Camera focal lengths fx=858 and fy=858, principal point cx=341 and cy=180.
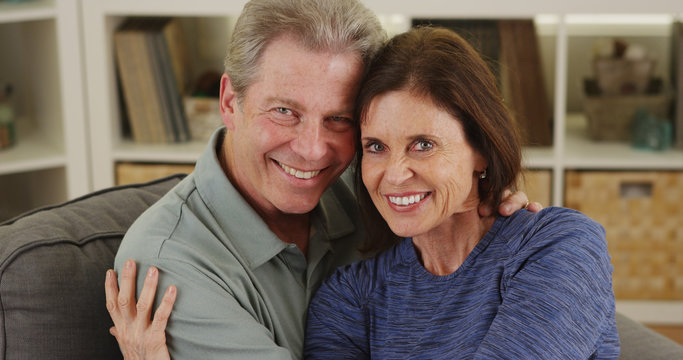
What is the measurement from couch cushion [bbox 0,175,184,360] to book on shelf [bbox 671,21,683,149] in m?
1.93

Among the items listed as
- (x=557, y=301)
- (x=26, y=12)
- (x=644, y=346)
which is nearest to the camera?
(x=557, y=301)

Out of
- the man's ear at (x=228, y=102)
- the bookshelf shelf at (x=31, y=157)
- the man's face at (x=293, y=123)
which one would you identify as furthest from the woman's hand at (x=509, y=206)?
the bookshelf shelf at (x=31, y=157)

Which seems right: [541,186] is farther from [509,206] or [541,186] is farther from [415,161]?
[415,161]

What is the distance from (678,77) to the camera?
2.71 meters

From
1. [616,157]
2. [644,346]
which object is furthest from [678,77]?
[644,346]

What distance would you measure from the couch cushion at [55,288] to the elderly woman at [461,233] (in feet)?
1.41

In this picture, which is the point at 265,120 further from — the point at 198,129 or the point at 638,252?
the point at 638,252

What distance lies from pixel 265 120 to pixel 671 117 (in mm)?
1884

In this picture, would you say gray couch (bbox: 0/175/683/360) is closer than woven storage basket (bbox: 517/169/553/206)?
Yes

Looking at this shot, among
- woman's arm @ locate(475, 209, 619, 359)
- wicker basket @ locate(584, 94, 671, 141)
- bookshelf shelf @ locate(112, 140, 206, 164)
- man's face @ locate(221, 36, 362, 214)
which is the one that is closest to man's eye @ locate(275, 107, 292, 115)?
man's face @ locate(221, 36, 362, 214)

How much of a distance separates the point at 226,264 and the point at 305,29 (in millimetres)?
400

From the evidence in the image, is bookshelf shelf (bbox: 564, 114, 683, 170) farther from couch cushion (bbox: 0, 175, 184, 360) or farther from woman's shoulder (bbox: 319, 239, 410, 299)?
couch cushion (bbox: 0, 175, 184, 360)

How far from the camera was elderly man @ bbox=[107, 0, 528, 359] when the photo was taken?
4.27 ft

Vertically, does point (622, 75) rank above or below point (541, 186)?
above
